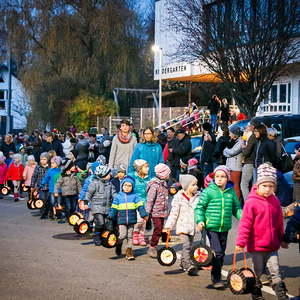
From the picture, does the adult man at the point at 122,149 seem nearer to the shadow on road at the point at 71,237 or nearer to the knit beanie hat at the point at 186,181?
the shadow on road at the point at 71,237

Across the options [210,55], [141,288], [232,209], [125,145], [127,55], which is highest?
[127,55]

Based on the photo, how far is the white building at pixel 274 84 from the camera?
2836cm

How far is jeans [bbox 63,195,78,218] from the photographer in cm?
1453

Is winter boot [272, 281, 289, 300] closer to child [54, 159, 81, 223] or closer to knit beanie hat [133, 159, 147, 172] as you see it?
knit beanie hat [133, 159, 147, 172]

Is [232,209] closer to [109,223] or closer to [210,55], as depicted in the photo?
[109,223]

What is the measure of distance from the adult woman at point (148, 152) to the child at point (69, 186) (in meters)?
2.02

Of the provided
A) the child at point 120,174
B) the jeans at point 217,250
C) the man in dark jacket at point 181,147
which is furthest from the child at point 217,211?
the man in dark jacket at point 181,147

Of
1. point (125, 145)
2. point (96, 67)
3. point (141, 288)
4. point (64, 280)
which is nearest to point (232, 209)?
point (141, 288)

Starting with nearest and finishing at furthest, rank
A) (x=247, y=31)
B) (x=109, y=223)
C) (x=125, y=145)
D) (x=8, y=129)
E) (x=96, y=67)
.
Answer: (x=109, y=223), (x=125, y=145), (x=247, y=31), (x=96, y=67), (x=8, y=129)

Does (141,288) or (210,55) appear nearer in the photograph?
(141,288)

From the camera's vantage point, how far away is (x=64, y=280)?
8484 millimetres

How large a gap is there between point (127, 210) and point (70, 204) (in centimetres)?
444

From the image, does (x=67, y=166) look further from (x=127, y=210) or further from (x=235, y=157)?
(x=127, y=210)

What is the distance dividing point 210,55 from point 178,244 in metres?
11.6
